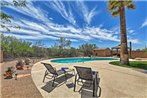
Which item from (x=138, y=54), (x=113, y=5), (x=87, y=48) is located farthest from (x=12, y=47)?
(x=138, y=54)

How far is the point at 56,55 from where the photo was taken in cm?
3153

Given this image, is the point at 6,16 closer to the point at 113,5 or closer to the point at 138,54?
the point at 113,5

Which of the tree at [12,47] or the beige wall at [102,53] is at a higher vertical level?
the tree at [12,47]

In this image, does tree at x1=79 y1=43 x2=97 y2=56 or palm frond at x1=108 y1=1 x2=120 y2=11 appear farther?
tree at x1=79 y1=43 x2=97 y2=56

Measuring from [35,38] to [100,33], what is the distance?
54.5 feet

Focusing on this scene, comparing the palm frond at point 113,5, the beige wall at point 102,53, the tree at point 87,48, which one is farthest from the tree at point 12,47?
the beige wall at point 102,53

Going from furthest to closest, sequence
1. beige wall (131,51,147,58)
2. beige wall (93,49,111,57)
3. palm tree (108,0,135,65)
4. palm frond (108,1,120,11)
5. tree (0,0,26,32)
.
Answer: beige wall (93,49,111,57) < beige wall (131,51,147,58) < palm frond (108,1,120,11) < palm tree (108,0,135,65) < tree (0,0,26,32)

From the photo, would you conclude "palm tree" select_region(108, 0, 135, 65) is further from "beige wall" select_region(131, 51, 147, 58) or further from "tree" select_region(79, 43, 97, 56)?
"tree" select_region(79, 43, 97, 56)

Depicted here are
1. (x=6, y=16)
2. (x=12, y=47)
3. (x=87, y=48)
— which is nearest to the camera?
(x=6, y=16)

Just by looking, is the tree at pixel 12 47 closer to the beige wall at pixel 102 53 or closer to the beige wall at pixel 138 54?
the beige wall at pixel 102 53

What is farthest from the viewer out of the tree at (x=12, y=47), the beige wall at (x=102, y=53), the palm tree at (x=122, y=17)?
the beige wall at (x=102, y=53)

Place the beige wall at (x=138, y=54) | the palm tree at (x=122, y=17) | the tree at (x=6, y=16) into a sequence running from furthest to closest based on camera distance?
the beige wall at (x=138, y=54) < the palm tree at (x=122, y=17) < the tree at (x=6, y=16)

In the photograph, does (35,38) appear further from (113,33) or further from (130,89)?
(130,89)

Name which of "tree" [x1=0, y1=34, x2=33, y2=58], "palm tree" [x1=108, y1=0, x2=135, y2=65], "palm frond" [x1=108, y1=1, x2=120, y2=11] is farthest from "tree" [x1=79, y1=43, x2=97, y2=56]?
"palm tree" [x1=108, y1=0, x2=135, y2=65]
